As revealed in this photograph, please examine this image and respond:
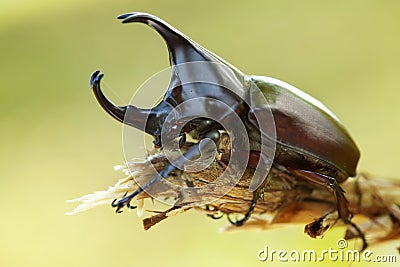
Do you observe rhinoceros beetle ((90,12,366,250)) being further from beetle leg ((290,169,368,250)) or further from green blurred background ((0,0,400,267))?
green blurred background ((0,0,400,267))

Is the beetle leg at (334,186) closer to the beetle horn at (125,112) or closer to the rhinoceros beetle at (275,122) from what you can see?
the rhinoceros beetle at (275,122)

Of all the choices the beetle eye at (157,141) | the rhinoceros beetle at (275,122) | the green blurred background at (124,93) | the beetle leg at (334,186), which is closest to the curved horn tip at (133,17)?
the rhinoceros beetle at (275,122)

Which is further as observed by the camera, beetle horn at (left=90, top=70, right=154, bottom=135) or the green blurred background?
the green blurred background

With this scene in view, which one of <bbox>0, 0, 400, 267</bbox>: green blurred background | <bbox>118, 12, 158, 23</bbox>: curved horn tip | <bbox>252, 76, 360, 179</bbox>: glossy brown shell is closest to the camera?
<bbox>118, 12, 158, 23</bbox>: curved horn tip

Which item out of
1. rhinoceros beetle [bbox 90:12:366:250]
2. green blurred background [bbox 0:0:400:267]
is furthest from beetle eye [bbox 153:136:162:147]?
green blurred background [bbox 0:0:400:267]

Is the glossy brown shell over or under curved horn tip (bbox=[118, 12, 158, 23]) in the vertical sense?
under

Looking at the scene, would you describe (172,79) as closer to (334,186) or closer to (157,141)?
(157,141)

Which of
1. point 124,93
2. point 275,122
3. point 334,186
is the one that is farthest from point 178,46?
point 124,93

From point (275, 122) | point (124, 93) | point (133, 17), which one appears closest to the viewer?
point (133, 17)
